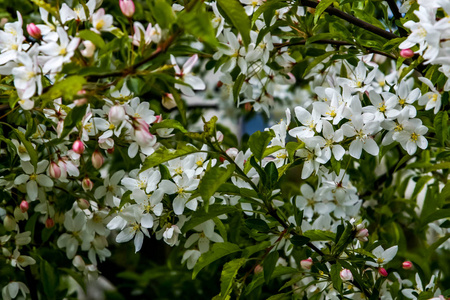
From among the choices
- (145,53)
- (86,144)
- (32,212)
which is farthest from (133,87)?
(32,212)

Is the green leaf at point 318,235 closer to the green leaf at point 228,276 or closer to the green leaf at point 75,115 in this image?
the green leaf at point 228,276

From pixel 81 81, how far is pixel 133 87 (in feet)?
0.34

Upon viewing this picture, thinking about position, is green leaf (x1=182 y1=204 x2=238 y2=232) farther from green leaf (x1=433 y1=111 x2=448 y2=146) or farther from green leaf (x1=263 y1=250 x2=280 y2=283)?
green leaf (x1=433 y1=111 x2=448 y2=146)

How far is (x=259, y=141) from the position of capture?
4.24 ft

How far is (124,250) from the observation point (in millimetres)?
3133

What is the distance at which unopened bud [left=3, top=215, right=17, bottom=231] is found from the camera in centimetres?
165

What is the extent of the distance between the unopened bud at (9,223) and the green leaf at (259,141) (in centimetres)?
77

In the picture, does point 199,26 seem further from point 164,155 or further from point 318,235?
point 318,235

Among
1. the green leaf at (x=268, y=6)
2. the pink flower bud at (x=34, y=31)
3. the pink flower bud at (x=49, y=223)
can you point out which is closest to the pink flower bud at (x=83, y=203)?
the pink flower bud at (x=49, y=223)

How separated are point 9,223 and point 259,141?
79 cm

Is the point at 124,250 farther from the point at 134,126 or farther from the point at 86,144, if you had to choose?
the point at 134,126

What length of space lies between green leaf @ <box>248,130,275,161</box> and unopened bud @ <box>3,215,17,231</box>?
0.77 m

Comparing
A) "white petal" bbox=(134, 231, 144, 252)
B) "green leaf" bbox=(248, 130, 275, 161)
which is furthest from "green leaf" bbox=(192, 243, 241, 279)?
"green leaf" bbox=(248, 130, 275, 161)

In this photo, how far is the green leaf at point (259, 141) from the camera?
1.29m
